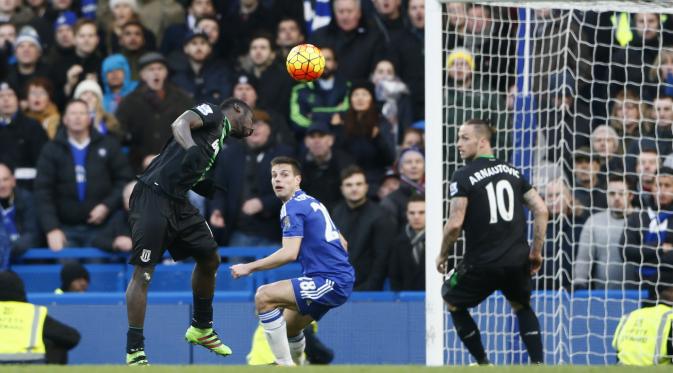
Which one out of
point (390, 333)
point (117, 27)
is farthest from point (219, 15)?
point (390, 333)

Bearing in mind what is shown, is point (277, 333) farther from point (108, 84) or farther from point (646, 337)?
point (108, 84)

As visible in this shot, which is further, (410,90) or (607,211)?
(410,90)

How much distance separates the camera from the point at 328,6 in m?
15.9

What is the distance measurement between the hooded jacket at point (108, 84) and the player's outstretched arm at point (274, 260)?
544 centimetres

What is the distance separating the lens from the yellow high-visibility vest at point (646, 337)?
11531 millimetres

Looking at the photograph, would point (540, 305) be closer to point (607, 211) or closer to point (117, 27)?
point (607, 211)

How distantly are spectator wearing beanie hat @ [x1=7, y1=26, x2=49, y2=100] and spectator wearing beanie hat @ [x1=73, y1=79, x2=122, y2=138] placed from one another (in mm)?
909

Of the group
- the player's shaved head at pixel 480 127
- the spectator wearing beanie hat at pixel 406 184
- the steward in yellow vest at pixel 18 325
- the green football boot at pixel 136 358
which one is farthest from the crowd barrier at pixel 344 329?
the green football boot at pixel 136 358

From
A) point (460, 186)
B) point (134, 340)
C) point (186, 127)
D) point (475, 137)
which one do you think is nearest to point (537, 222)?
point (460, 186)

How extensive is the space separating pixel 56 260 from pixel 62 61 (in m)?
2.55

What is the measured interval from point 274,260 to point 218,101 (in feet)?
16.3

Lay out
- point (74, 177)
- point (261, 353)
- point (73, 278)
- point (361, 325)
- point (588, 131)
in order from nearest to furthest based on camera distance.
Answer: point (261, 353), point (361, 325), point (73, 278), point (588, 131), point (74, 177)

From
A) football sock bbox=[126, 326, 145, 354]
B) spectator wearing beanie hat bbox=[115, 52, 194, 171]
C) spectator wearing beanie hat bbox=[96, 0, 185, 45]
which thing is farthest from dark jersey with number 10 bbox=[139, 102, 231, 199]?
spectator wearing beanie hat bbox=[96, 0, 185, 45]

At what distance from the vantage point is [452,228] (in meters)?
11.5
